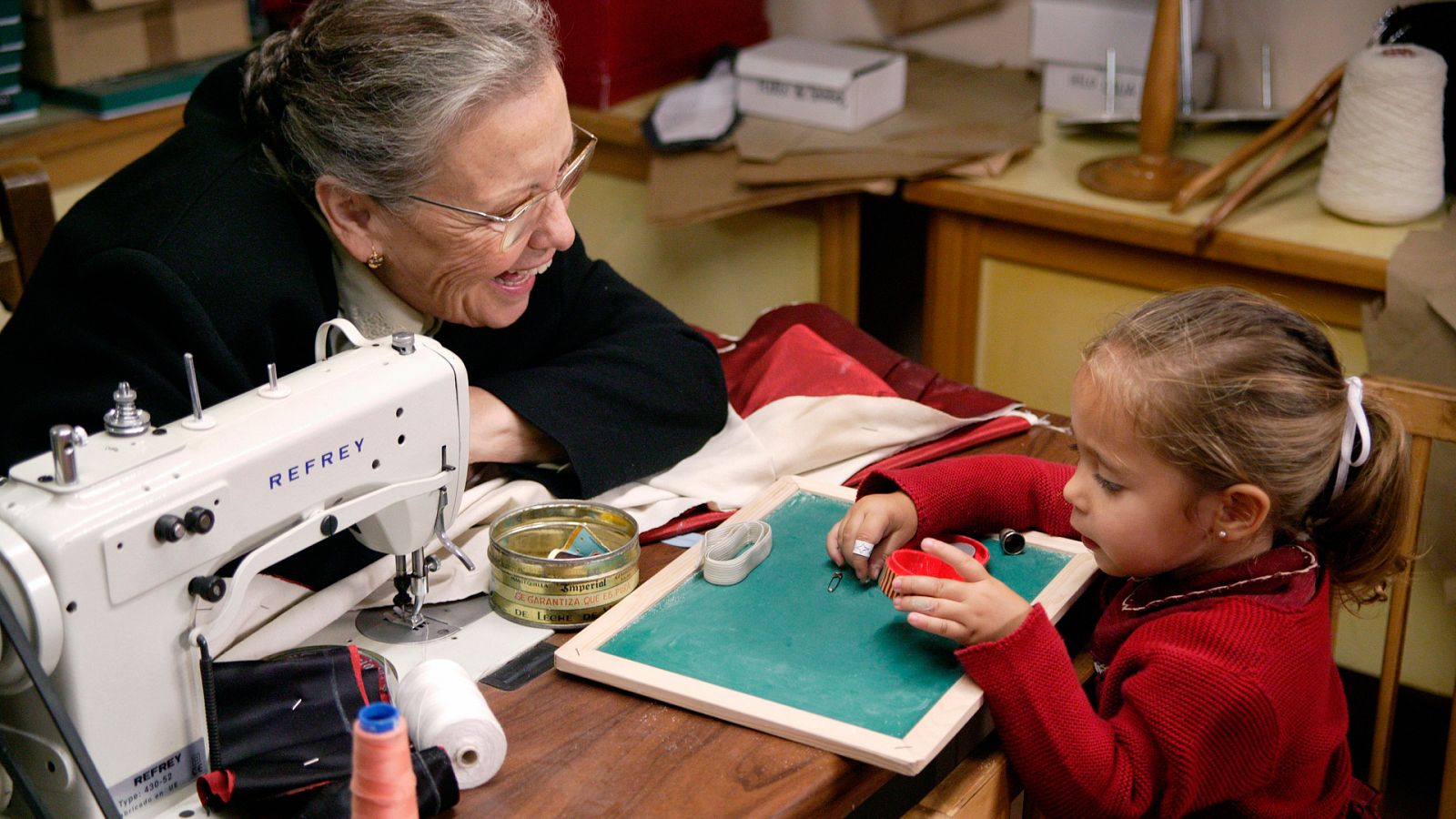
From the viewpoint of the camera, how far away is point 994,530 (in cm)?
151

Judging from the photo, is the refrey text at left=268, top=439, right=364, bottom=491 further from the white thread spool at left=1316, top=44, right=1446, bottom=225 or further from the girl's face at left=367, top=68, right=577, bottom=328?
the white thread spool at left=1316, top=44, right=1446, bottom=225

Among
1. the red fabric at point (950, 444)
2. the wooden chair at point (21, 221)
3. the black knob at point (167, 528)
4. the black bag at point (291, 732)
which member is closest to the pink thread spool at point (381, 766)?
the black bag at point (291, 732)

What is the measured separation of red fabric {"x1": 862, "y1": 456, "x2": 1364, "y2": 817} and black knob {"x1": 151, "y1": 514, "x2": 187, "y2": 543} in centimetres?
61

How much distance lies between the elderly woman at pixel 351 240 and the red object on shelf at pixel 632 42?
1240 mm

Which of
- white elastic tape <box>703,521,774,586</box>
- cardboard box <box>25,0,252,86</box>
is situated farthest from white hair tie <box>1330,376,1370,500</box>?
cardboard box <box>25,0,252,86</box>

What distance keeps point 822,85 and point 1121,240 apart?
0.62m

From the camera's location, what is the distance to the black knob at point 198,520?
3.42 ft

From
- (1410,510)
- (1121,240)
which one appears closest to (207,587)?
(1410,510)

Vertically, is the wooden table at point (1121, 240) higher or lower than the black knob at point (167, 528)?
lower

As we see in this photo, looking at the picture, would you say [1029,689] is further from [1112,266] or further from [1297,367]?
[1112,266]

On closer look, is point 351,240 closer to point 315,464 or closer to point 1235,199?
point 315,464

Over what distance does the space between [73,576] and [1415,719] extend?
2467 millimetres

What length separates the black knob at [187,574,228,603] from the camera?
3.51ft

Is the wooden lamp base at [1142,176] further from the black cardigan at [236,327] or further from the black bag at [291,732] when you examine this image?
the black bag at [291,732]
